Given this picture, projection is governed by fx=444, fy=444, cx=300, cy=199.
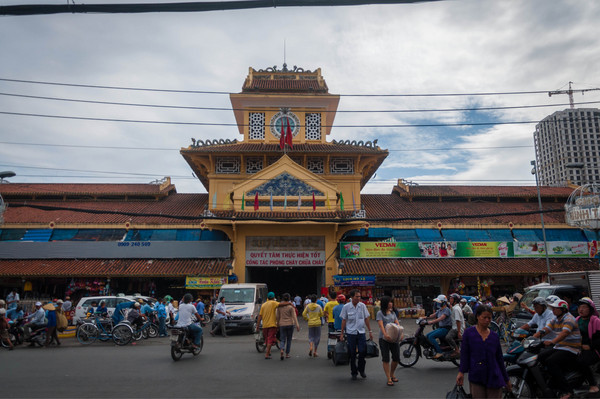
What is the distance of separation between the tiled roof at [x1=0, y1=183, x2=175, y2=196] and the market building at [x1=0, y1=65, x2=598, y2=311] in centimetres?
29

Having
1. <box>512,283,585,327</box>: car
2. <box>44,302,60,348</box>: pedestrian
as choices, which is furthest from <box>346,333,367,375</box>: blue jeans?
<box>44,302,60,348</box>: pedestrian

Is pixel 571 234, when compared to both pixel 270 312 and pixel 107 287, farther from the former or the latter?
pixel 107 287

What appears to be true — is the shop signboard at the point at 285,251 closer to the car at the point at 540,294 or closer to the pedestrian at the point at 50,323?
the pedestrian at the point at 50,323

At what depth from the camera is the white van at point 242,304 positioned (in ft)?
58.0

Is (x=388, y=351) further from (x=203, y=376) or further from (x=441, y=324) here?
(x=203, y=376)

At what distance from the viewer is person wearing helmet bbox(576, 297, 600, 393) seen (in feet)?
22.7

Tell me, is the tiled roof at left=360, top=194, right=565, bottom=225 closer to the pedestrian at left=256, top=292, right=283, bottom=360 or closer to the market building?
the market building

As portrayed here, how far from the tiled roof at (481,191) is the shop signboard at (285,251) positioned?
8.91 m

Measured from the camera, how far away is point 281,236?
25.3 metres

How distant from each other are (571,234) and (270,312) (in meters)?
24.2

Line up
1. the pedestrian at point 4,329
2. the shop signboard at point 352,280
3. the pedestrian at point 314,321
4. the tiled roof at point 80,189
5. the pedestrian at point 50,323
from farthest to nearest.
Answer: the tiled roof at point 80,189, the shop signboard at point 352,280, the pedestrian at point 50,323, the pedestrian at point 4,329, the pedestrian at point 314,321

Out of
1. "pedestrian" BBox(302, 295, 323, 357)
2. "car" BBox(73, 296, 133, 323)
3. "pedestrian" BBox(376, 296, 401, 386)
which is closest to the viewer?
"pedestrian" BBox(376, 296, 401, 386)

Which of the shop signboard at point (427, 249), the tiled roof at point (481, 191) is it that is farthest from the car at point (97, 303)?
the tiled roof at point (481, 191)

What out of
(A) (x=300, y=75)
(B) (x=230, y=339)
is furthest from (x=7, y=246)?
(A) (x=300, y=75)
